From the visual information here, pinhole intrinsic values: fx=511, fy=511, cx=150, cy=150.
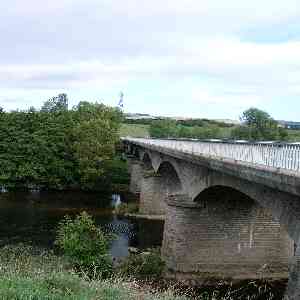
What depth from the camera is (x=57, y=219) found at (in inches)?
1570

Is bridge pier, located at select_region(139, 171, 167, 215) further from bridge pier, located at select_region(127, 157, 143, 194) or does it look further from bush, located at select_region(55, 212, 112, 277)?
bush, located at select_region(55, 212, 112, 277)

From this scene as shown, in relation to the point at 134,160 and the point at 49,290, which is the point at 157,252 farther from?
the point at 134,160

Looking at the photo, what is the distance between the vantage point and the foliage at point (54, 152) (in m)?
56.2

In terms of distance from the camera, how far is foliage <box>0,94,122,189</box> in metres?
56.2

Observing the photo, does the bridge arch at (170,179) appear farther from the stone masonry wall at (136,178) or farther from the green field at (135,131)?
the green field at (135,131)

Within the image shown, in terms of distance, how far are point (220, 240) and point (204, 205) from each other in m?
1.99

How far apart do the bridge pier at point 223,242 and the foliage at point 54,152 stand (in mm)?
29703

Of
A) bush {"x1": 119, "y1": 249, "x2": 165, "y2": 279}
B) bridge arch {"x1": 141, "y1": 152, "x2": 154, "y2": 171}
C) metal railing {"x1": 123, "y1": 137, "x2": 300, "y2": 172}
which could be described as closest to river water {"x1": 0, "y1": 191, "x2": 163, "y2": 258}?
bush {"x1": 119, "y1": 249, "x2": 165, "y2": 279}

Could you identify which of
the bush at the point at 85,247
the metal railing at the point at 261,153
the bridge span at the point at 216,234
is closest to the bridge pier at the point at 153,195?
the bridge span at the point at 216,234

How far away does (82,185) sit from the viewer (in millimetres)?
57812

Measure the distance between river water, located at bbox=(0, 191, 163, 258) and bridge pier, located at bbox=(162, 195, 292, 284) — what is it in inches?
204

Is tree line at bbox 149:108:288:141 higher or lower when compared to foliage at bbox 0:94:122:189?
higher

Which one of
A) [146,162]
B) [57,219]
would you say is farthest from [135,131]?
[57,219]

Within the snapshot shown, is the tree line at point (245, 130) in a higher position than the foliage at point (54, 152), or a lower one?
higher
